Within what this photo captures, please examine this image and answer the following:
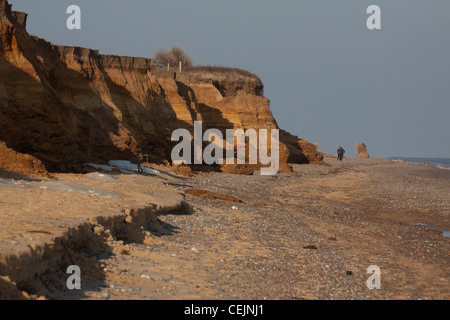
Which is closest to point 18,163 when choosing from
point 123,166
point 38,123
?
point 38,123

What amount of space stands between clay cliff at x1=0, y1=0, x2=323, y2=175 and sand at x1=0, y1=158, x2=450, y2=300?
2.20 m

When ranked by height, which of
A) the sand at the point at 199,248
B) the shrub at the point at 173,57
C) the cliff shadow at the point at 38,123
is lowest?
the sand at the point at 199,248

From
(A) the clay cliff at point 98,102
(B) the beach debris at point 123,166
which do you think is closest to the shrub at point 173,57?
(A) the clay cliff at point 98,102

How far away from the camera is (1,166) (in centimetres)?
1092

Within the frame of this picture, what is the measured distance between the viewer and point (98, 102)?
20.3m

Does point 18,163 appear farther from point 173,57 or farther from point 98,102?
point 173,57

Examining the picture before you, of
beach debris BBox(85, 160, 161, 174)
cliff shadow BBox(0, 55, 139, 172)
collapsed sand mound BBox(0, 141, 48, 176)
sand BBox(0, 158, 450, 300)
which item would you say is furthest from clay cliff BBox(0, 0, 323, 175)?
sand BBox(0, 158, 450, 300)

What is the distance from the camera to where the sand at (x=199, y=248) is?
5.46 meters

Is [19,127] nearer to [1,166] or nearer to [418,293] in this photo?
[1,166]

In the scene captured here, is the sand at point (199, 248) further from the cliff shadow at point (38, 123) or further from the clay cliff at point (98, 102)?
the clay cliff at point (98, 102)

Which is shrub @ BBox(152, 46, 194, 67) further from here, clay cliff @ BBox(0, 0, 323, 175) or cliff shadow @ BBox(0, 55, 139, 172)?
cliff shadow @ BBox(0, 55, 139, 172)

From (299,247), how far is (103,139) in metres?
11.0

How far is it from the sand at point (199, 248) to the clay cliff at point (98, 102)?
2.20m
